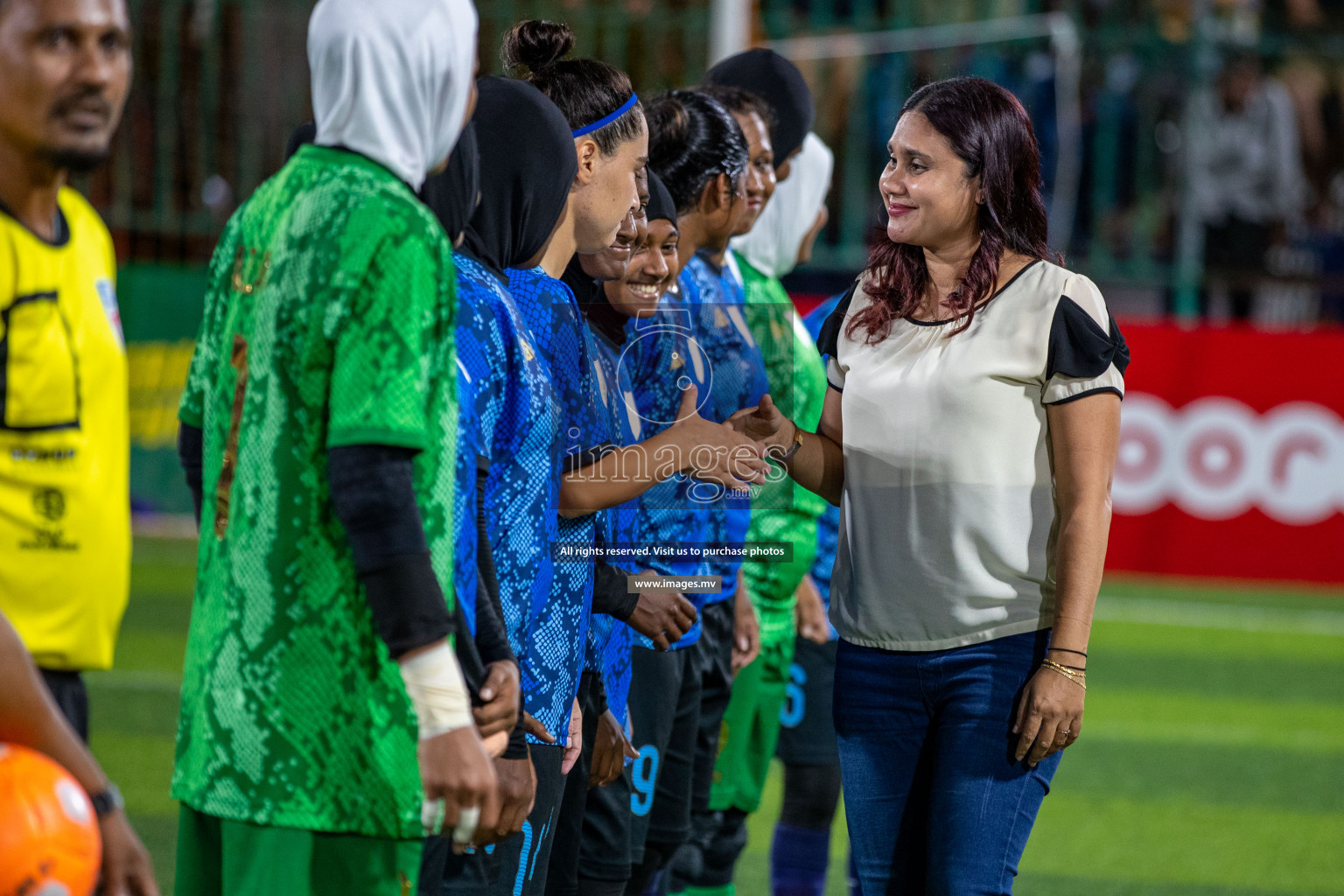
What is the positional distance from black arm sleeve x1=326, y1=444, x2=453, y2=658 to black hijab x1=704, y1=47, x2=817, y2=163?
2.73m

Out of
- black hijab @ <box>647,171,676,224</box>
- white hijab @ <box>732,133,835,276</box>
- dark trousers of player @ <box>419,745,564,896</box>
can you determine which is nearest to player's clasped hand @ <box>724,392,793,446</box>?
black hijab @ <box>647,171,676,224</box>

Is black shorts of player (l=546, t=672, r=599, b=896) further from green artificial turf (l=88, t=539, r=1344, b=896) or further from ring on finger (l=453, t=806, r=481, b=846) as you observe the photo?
green artificial turf (l=88, t=539, r=1344, b=896)

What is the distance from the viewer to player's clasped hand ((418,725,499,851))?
1.94 m

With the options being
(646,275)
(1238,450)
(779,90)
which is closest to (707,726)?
(646,275)

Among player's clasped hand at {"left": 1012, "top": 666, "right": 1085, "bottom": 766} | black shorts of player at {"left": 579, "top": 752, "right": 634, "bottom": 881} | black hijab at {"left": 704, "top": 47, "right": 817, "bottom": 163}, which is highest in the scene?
black hijab at {"left": 704, "top": 47, "right": 817, "bottom": 163}

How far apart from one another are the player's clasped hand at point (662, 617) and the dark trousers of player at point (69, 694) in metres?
1.14

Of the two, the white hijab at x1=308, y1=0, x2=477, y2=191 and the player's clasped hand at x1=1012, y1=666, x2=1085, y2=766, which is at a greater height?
the white hijab at x1=308, y1=0, x2=477, y2=191

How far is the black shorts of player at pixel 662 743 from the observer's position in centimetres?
346

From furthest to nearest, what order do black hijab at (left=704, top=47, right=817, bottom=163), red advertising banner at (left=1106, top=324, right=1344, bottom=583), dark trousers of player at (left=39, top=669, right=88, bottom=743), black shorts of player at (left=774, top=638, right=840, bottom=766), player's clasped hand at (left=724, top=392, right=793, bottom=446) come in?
1. red advertising banner at (left=1106, top=324, right=1344, bottom=583)
2. black shorts of player at (left=774, top=638, right=840, bottom=766)
3. black hijab at (left=704, top=47, right=817, bottom=163)
4. player's clasped hand at (left=724, top=392, right=793, bottom=446)
5. dark trousers of player at (left=39, top=669, right=88, bottom=743)

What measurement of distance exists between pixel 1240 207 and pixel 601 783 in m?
10.1

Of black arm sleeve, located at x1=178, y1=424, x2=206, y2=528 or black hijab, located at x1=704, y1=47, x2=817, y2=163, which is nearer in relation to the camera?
black arm sleeve, located at x1=178, y1=424, x2=206, y2=528

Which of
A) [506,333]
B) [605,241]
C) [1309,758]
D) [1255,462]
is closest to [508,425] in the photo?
[506,333]

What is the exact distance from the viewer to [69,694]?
2.40 meters

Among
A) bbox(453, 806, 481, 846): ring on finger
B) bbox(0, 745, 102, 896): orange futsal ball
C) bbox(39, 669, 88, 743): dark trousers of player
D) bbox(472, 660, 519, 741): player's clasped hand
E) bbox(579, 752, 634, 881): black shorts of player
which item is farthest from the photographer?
bbox(579, 752, 634, 881): black shorts of player
